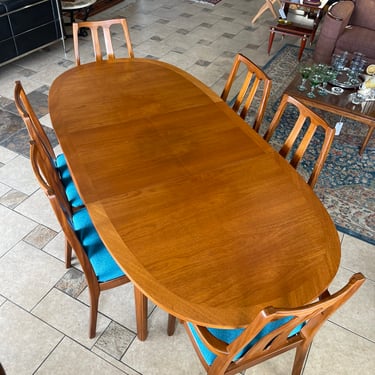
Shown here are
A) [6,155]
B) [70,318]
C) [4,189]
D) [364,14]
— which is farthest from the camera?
[364,14]

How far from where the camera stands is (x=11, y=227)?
2.09 meters

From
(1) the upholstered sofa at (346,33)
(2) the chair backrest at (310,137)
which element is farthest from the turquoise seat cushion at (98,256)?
(1) the upholstered sofa at (346,33)

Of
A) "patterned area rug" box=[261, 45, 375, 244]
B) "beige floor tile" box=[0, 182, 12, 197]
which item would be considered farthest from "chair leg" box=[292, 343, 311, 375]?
"beige floor tile" box=[0, 182, 12, 197]

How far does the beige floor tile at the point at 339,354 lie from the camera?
1.60m

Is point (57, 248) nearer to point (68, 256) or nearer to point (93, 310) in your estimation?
point (68, 256)

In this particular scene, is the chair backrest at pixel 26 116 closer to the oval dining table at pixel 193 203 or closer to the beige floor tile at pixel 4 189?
the oval dining table at pixel 193 203

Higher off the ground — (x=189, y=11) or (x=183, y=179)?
(x=183, y=179)

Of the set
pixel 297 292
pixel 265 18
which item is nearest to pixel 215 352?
pixel 297 292

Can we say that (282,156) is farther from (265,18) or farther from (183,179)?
(265,18)

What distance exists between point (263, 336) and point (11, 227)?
61.9 inches

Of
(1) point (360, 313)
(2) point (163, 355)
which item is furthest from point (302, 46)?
(2) point (163, 355)

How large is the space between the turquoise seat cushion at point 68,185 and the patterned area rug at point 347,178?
1.52 meters

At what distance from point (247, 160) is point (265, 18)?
413cm

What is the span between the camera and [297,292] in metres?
1.10
